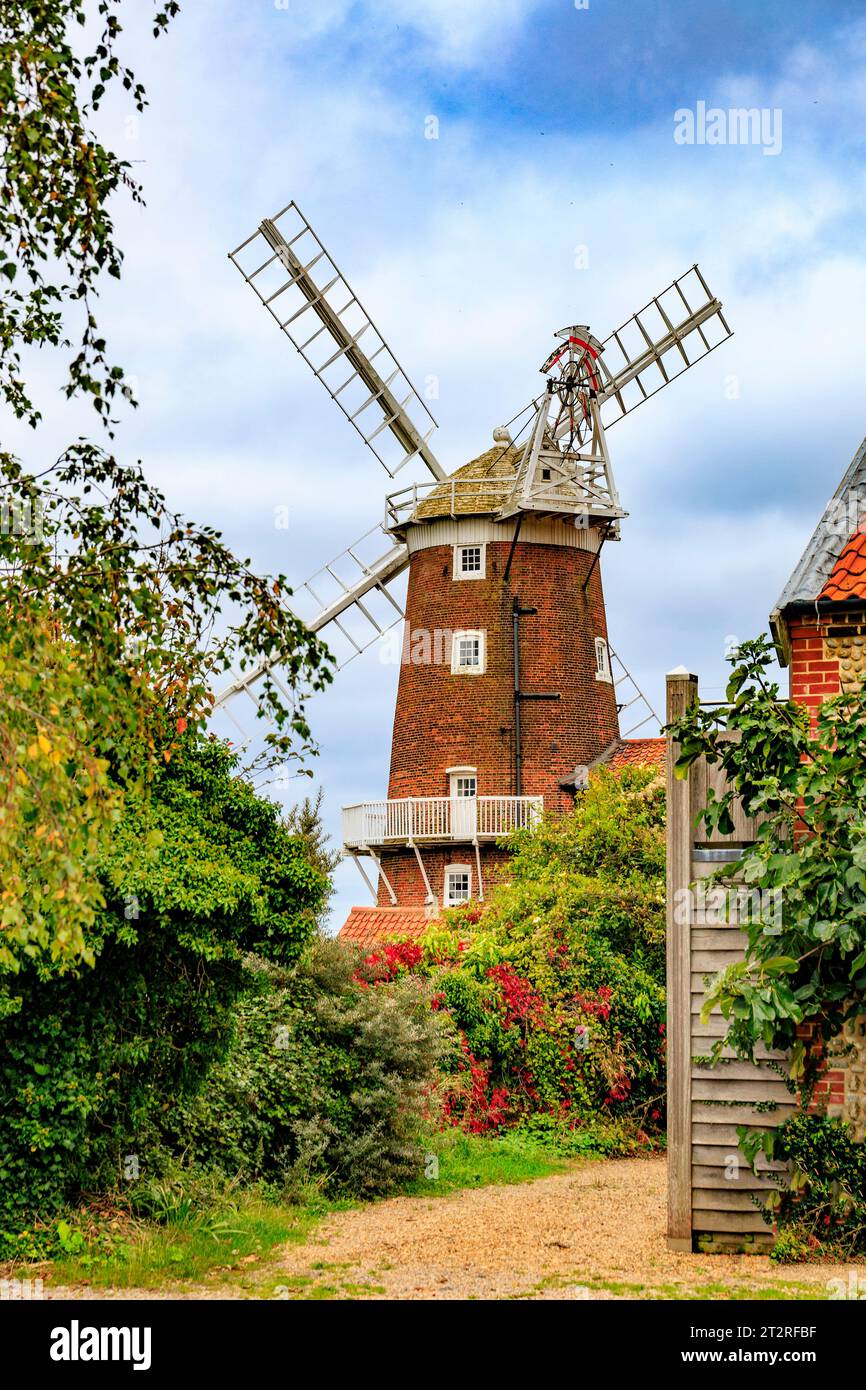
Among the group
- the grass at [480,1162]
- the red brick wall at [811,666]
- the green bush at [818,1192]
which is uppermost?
the red brick wall at [811,666]

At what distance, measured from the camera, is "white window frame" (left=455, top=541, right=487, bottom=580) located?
30.0 meters

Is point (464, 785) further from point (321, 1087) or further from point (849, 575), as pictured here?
point (849, 575)

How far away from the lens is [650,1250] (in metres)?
10.8

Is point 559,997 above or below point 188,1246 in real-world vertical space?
above

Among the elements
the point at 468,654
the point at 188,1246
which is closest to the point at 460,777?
the point at 468,654

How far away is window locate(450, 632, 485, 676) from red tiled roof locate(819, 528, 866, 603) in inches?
715

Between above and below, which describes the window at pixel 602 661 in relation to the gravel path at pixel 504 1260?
above

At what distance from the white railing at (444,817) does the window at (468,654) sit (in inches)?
107

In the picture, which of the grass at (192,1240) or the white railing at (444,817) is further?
the white railing at (444,817)

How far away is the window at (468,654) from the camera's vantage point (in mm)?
29344

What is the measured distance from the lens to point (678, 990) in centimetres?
1080

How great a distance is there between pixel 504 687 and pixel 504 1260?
19142 mm

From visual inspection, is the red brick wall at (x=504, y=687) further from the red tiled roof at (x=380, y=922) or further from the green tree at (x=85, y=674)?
the green tree at (x=85, y=674)

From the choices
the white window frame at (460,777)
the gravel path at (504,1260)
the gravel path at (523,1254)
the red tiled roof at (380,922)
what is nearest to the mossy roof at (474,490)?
the white window frame at (460,777)
